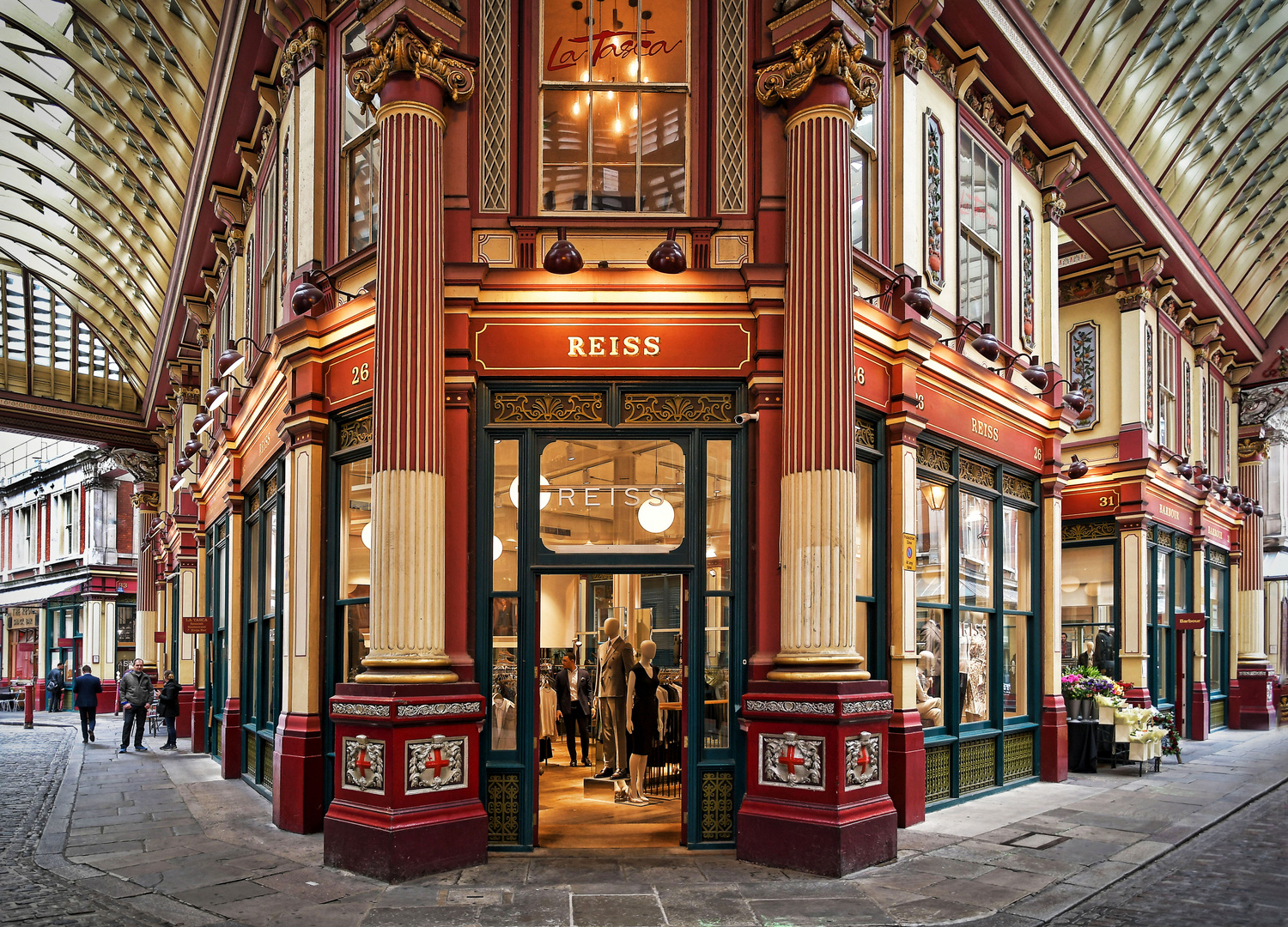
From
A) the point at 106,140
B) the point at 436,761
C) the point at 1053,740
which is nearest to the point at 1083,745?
the point at 1053,740

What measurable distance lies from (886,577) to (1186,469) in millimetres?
13335

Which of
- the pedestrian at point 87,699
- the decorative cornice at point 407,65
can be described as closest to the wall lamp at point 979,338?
the decorative cornice at point 407,65

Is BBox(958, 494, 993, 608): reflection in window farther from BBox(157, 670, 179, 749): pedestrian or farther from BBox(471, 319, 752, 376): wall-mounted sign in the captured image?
BBox(157, 670, 179, 749): pedestrian

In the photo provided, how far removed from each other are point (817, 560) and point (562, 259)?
335cm

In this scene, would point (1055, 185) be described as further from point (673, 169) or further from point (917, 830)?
point (917, 830)

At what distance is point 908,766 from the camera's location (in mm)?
10719

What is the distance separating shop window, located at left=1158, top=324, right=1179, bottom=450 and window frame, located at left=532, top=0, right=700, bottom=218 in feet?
47.7

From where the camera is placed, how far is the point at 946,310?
41.7ft

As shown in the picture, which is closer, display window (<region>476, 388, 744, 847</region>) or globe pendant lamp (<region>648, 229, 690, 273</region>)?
globe pendant lamp (<region>648, 229, 690, 273</region>)

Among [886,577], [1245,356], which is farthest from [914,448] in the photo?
[1245,356]

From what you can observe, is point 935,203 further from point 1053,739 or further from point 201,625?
point 201,625

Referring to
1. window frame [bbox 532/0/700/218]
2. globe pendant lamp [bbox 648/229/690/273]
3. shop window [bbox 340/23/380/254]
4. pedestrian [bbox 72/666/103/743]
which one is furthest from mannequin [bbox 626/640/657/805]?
pedestrian [bbox 72/666/103/743]

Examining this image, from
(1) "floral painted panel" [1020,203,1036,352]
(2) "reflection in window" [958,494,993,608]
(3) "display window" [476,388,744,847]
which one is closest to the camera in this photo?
(3) "display window" [476,388,744,847]

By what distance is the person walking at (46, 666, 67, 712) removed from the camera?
3658 centimetres
